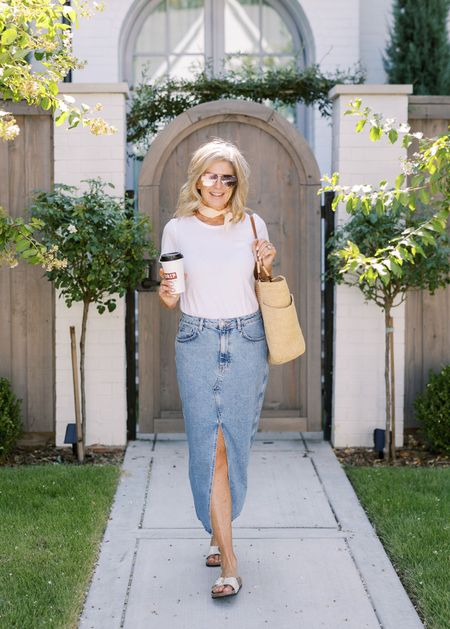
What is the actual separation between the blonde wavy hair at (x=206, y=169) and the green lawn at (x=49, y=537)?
158cm

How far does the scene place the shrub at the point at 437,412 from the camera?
5508mm

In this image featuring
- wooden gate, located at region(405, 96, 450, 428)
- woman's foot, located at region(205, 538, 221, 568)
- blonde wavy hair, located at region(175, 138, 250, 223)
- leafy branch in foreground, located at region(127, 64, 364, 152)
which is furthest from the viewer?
leafy branch in foreground, located at region(127, 64, 364, 152)

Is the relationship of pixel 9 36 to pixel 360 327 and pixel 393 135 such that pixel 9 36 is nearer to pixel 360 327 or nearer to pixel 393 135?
pixel 393 135

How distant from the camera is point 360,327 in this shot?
5867mm

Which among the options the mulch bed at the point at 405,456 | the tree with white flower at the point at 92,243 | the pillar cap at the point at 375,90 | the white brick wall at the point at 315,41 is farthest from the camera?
the white brick wall at the point at 315,41

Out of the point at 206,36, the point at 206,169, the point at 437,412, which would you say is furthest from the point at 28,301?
the point at 206,36

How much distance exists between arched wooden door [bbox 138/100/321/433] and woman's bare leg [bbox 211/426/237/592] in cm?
213

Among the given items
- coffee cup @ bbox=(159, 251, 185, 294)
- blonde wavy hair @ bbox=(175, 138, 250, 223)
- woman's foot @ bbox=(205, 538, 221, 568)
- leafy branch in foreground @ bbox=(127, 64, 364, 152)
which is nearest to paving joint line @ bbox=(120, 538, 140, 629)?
woman's foot @ bbox=(205, 538, 221, 568)

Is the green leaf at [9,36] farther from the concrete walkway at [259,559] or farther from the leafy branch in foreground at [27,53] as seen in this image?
the concrete walkway at [259,559]

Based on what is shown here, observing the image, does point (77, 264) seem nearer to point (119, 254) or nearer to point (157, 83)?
point (119, 254)

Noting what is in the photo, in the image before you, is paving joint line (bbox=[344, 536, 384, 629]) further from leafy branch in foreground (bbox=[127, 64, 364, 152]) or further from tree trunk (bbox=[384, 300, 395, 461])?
leafy branch in foreground (bbox=[127, 64, 364, 152])

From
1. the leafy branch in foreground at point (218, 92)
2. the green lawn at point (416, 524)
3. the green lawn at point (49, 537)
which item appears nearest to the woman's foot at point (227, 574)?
the green lawn at point (49, 537)

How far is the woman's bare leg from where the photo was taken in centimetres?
379

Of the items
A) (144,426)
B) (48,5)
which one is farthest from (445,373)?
(48,5)
